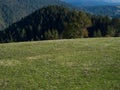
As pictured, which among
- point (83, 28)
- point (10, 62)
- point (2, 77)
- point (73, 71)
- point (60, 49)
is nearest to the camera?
point (2, 77)

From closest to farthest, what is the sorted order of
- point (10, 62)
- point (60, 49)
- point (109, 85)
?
point (109, 85), point (10, 62), point (60, 49)

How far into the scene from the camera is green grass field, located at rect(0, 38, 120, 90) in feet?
80.4

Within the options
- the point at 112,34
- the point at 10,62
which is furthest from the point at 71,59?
the point at 112,34

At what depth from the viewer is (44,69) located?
29531mm

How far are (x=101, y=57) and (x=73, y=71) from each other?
7.69 m

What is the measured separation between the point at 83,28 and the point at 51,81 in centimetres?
11008

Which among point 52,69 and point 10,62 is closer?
point 52,69

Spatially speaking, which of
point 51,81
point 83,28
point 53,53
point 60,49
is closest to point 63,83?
point 51,81

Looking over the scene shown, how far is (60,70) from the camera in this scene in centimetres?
2914

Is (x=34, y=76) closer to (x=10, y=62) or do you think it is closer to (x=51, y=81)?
(x=51, y=81)

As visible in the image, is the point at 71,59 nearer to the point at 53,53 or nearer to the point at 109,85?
the point at 53,53

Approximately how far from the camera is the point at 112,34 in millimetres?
159125

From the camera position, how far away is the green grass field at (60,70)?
24.5m

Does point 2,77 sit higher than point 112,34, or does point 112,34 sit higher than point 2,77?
point 2,77
